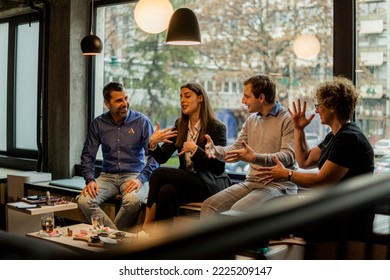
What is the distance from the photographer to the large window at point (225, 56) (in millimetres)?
5043

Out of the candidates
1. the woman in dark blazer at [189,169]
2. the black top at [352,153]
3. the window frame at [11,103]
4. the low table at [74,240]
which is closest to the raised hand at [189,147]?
the woman in dark blazer at [189,169]

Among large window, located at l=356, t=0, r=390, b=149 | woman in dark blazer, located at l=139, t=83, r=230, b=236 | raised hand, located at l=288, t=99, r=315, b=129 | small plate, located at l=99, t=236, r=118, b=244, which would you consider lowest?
A: small plate, located at l=99, t=236, r=118, b=244

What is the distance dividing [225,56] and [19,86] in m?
3.86

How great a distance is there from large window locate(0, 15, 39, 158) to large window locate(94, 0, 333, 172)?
1293mm

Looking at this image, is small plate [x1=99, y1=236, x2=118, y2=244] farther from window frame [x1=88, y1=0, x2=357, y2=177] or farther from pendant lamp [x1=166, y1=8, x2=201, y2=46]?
window frame [x1=88, y1=0, x2=357, y2=177]

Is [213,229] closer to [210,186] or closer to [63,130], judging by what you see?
[210,186]

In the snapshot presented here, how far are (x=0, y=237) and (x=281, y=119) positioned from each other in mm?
3794

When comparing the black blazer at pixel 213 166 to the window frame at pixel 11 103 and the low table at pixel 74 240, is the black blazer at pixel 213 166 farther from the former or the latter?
the window frame at pixel 11 103

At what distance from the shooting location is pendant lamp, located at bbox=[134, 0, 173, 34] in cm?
461

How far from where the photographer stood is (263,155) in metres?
4.05

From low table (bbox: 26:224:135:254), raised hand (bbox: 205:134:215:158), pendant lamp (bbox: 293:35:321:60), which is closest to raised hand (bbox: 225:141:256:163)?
raised hand (bbox: 205:134:215:158)

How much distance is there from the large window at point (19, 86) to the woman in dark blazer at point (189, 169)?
3.63m

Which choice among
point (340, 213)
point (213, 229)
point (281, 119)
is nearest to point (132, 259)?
point (213, 229)

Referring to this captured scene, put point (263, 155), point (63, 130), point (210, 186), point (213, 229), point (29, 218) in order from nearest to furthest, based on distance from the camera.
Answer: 1. point (213, 229)
2. point (263, 155)
3. point (210, 186)
4. point (29, 218)
5. point (63, 130)
